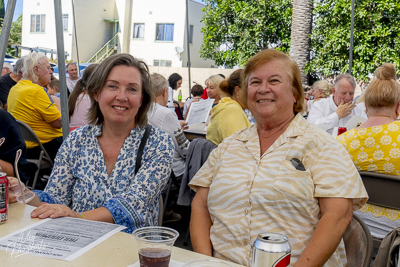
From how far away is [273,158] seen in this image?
6.19ft

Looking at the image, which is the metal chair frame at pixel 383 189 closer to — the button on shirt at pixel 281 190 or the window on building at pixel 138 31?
the button on shirt at pixel 281 190

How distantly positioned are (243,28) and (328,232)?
24.5 m

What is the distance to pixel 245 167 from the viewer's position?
1.94 meters

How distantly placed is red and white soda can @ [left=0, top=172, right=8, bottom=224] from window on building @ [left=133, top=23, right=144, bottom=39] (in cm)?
3066

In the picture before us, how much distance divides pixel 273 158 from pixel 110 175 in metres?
0.88

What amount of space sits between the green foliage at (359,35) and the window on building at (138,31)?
14.5 meters

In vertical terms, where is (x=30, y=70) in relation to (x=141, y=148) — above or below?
above

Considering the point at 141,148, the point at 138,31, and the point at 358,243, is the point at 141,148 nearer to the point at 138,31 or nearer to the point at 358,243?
the point at 358,243

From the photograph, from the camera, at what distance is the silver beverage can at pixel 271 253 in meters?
1.00

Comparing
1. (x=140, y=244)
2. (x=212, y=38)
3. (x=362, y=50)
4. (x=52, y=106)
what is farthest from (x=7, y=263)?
(x=212, y=38)

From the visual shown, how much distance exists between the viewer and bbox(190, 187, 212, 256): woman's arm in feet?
6.32

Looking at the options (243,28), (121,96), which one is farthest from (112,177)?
(243,28)

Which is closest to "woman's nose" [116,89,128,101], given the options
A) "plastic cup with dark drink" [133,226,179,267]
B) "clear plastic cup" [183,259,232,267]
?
"plastic cup with dark drink" [133,226,179,267]

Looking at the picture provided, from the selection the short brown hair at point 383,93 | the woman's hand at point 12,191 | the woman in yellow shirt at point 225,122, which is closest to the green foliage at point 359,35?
the woman in yellow shirt at point 225,122
